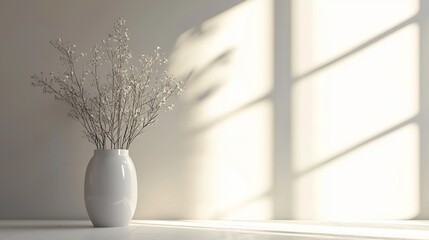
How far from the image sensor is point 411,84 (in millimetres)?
3428

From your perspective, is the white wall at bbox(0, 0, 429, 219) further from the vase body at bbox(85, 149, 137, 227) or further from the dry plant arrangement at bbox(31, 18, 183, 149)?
the vase body at bbox(85, 149, 137, 227)

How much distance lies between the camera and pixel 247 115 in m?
3.40

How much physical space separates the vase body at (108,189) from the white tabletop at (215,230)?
70 millimetres

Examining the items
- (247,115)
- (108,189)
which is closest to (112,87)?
(108,189)

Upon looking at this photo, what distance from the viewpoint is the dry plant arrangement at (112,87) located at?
3.11m

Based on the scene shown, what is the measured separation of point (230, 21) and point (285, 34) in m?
0.30

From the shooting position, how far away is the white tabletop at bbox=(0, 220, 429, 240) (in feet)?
8.52

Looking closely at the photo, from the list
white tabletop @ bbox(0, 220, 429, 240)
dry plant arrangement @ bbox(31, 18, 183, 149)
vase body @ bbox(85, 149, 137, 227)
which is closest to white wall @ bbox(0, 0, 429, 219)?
dry plant arrangement @ bbox(31, 18, 183, 149)

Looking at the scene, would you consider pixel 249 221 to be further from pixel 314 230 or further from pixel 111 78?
pixel 111 78

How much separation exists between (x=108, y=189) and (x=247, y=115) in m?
0.86

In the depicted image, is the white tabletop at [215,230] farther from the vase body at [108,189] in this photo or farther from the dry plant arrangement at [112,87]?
the dry plant arrangement at [112,87]

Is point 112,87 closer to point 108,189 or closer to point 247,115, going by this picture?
point 108,189

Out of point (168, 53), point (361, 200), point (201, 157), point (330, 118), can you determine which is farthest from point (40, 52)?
point (361, 200)

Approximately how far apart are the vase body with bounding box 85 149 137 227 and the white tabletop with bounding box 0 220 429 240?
0.07m
